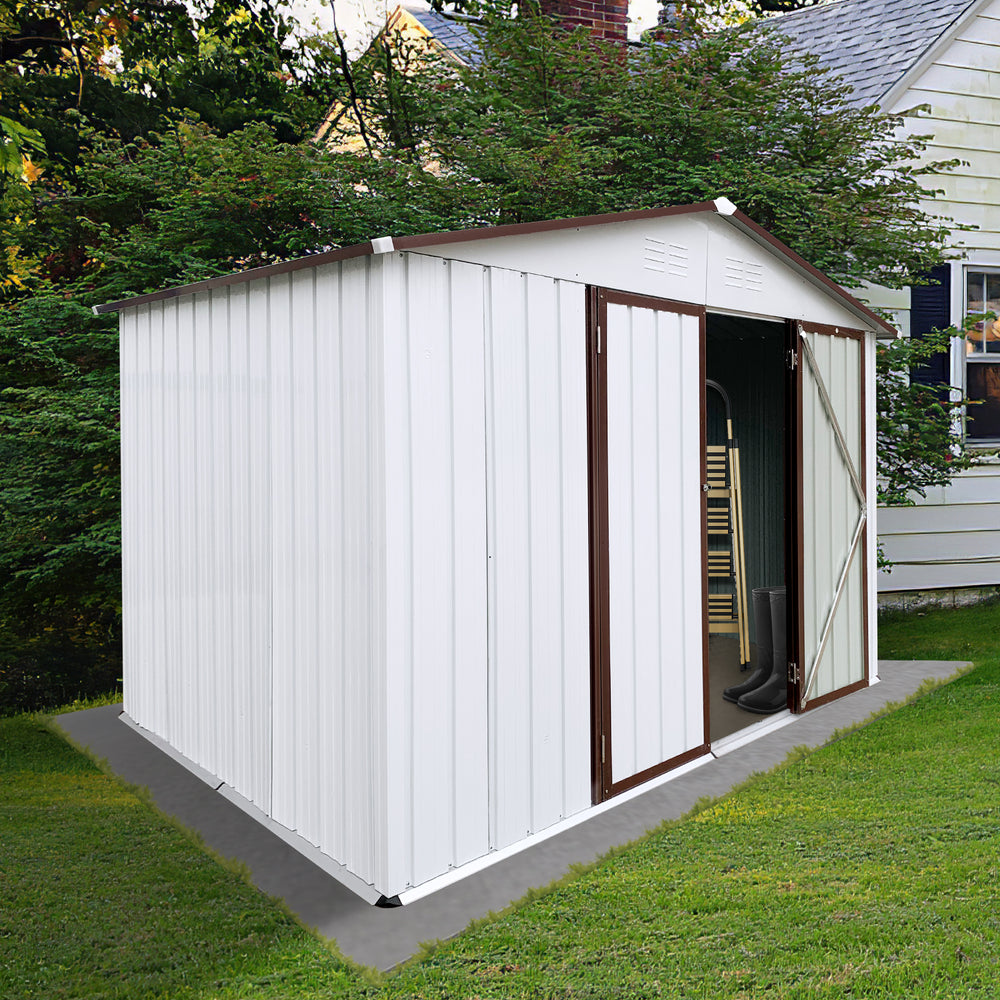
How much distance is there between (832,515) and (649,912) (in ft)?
11.1

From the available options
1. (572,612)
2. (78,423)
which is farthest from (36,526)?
(572,612)

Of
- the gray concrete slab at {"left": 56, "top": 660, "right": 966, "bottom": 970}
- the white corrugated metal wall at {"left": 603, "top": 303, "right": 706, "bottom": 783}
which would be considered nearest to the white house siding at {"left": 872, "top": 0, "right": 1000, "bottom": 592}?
the gray concrete slab at {"left": 56, "top": 660, "right": 966, "bottom": 970}

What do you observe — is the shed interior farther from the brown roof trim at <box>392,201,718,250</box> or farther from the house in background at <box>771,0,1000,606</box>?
the brown roof trim at <box>392,201,718,250</box>

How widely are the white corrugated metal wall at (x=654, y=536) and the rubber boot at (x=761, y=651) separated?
1410mm

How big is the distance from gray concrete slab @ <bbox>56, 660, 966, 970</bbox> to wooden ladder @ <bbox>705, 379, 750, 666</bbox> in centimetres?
114

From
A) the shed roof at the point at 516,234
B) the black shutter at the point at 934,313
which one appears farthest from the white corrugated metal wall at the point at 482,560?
the black shutter at the point at 934,313

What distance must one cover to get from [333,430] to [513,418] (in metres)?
0.69

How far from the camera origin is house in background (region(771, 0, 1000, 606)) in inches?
361

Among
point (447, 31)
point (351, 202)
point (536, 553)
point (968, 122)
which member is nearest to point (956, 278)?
point (968, 122)

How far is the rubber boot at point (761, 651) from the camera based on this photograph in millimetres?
6523

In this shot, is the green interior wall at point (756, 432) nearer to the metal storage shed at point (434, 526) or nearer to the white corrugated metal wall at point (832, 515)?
the white corrugated metal wall at point (832, 515)

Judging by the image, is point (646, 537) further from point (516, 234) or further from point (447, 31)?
point (447, 31)

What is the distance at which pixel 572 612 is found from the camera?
4.36m

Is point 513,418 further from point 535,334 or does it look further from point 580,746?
point 580,746
